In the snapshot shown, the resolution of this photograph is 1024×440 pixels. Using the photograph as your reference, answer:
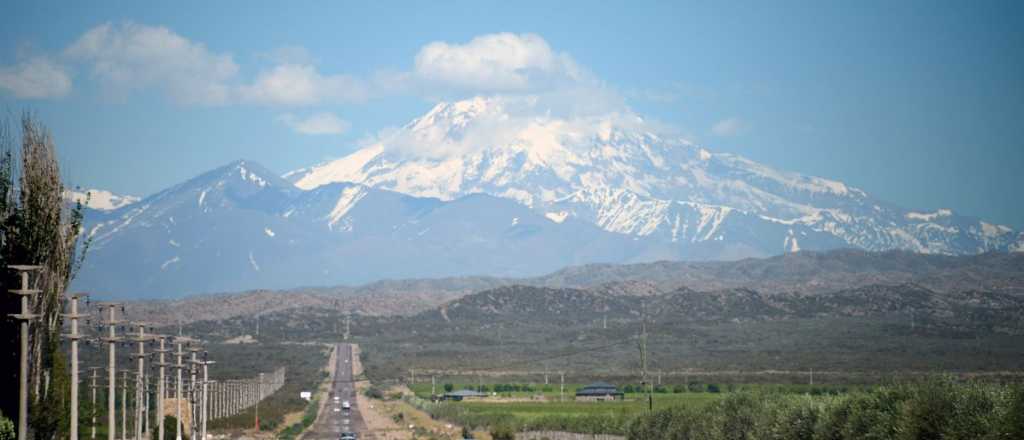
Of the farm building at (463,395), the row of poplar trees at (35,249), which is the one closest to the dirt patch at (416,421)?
the farm building at (463,395)

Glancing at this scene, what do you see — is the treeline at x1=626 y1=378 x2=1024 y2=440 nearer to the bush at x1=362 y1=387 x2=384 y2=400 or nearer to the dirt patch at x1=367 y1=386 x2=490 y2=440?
the dirt patch at x1=367 y1=386 x2=490 y2=440

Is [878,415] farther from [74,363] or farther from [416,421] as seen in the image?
[416,421]

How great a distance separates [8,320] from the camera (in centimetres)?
4897

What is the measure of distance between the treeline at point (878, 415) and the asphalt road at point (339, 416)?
91.6 feet

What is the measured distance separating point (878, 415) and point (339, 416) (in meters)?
64.8

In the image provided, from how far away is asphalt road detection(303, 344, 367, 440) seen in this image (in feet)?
293

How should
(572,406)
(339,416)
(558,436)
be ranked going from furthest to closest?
(572,406), (339,416), (558,436)

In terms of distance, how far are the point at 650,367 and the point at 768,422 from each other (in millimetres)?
102782

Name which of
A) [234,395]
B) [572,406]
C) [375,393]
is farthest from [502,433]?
[375,393]

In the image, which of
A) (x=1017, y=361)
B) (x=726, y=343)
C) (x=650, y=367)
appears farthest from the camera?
(x=726, y=343)

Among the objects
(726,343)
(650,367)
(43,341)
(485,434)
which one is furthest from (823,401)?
(726,343)

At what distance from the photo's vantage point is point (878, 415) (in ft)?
162

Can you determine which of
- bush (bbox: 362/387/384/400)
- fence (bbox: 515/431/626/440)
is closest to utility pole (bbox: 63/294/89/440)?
fence (bbox: 515/431/626/440)

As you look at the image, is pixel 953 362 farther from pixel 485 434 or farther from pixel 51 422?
pixel 51 422
